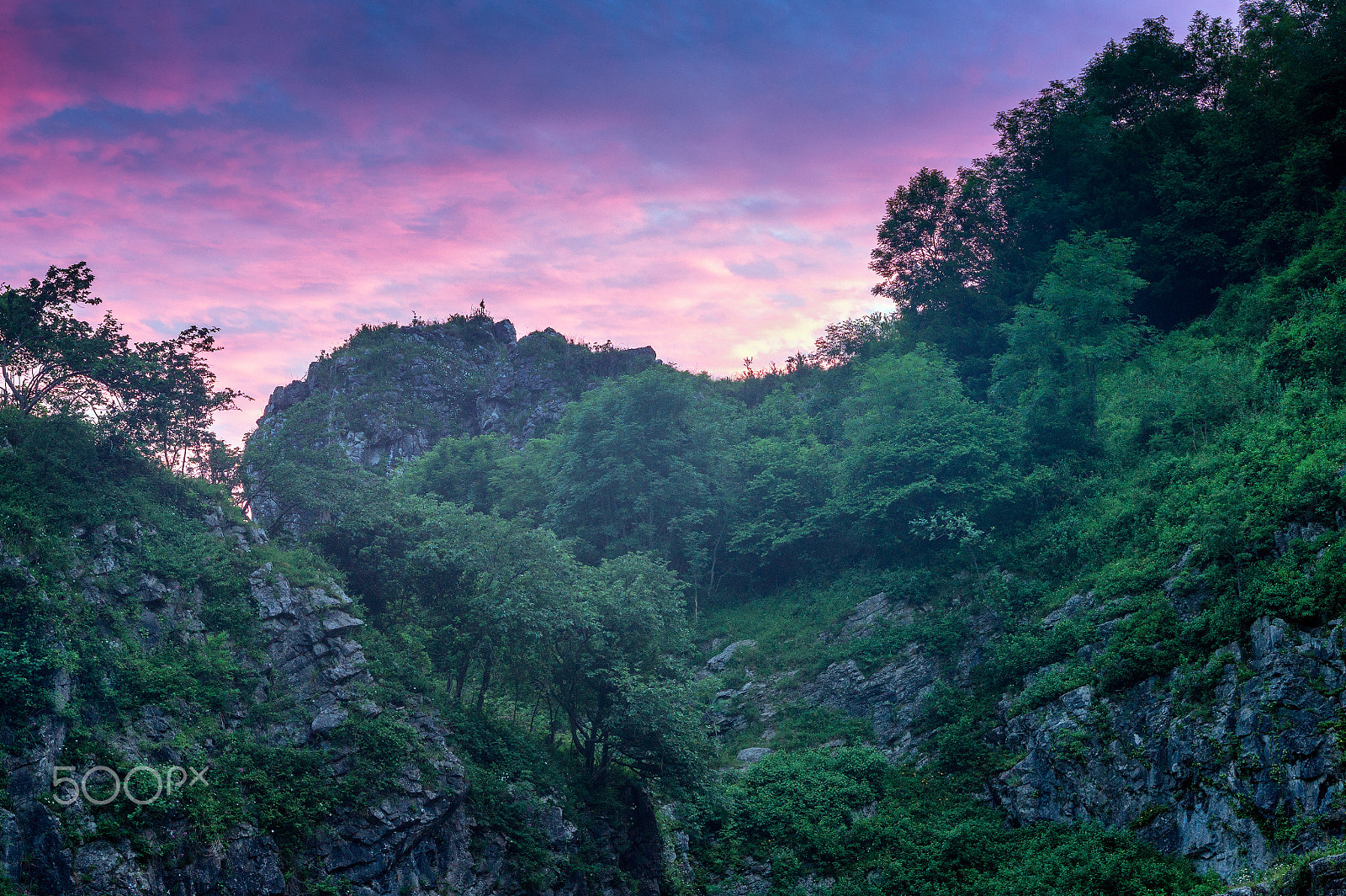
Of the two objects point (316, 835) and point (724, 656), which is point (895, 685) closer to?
point (724, 656)

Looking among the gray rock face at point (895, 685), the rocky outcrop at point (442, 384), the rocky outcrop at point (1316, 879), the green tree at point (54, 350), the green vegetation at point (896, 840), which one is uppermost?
the rocky outcrop at point (442, 384)

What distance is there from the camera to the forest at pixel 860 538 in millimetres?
15828

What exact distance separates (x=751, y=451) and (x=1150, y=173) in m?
22.2

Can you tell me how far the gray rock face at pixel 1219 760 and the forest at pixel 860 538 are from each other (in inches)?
7.7

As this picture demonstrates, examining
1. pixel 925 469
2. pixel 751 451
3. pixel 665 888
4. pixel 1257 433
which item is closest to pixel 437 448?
pixel 751 451

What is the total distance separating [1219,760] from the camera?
579 inches

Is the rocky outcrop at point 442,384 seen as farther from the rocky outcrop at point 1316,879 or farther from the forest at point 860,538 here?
the rocky outcrop at point 1316,879

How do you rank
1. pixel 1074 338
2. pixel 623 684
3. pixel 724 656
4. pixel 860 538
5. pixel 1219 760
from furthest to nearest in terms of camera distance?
pixel 860 538 < pixel 724 656 < pixel 1074 338 < pixel 623 684 < pixel 1219 760

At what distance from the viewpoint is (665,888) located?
2030 centimetres

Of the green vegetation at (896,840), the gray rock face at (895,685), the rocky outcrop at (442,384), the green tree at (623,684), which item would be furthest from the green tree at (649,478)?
the rocky outcrop at (442,384)

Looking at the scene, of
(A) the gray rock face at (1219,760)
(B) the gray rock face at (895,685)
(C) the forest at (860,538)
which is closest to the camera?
(A) the gray rock face at (1219,760)

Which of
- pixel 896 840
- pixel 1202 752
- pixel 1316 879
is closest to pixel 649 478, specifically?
pixel 896 840

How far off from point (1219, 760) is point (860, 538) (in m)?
18.9

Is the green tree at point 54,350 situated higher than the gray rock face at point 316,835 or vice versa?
the green tree at point 54,350
